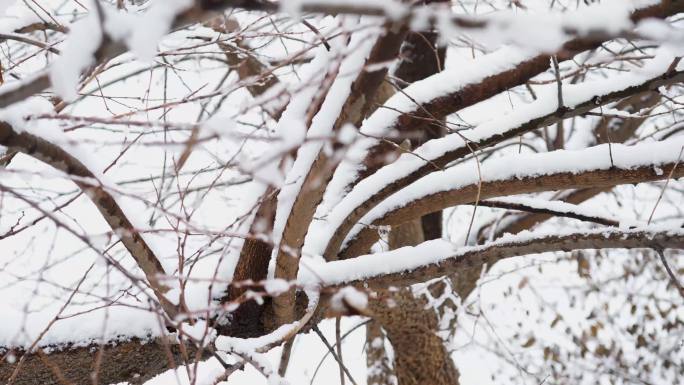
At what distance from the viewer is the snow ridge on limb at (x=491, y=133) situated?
1.81 metres

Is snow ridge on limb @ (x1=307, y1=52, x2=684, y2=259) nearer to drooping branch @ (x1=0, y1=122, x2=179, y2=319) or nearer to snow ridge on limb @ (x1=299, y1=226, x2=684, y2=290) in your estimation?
snow ridge on limb @ (x1=299, y1=226, x2=684, y2=290)

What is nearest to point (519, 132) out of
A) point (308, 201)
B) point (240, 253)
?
point (308, 201)

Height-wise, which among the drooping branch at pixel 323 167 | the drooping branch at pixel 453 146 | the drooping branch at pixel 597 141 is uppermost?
the drooping branch at pixel 597 141

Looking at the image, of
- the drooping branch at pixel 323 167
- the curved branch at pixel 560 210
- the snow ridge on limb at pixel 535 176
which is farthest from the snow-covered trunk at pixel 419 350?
the drooping branch at pixel 323 167

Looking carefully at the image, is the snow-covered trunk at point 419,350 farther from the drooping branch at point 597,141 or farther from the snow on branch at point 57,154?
the snow on branch at point 57,154

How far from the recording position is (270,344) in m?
1.61

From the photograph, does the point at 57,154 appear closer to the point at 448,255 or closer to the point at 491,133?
the point at 448,255

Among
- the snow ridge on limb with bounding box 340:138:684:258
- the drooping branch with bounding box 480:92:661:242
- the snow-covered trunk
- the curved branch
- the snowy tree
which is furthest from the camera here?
the drooping branch with bounding box 480:92:661:242

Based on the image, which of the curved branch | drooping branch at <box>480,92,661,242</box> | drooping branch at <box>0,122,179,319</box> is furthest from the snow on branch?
drooping branch at <box>480,92,661,242</box>

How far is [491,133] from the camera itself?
199cm

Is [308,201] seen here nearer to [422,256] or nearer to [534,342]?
[422,256]

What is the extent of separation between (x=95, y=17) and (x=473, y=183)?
1.46 meters

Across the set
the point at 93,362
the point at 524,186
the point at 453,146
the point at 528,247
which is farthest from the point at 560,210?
the point at 93,362

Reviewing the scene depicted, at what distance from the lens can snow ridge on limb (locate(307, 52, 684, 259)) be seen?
1811 mm
